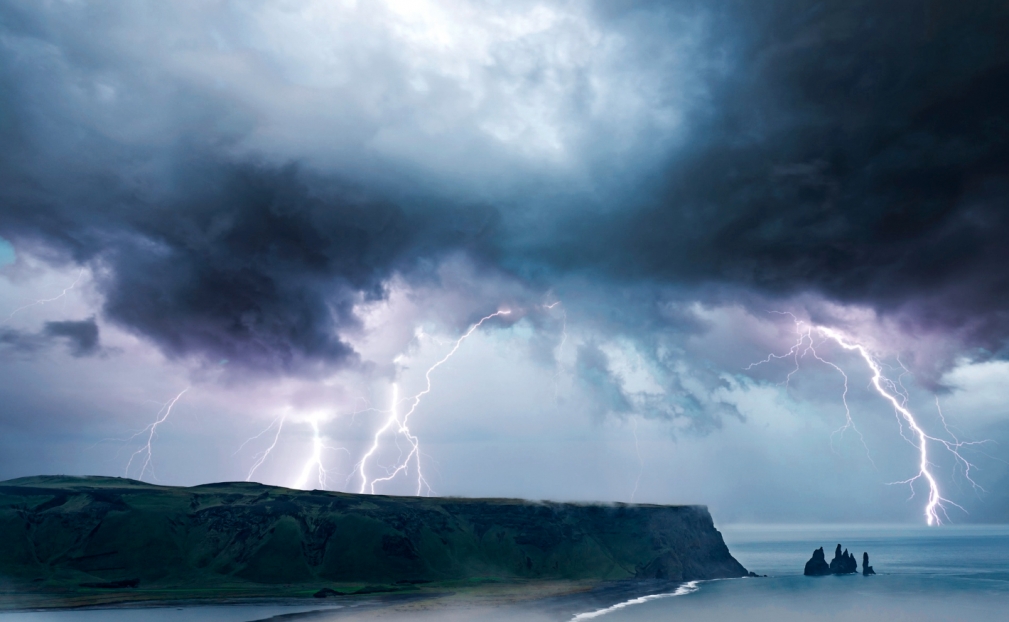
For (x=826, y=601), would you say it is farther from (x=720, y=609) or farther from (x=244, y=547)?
(x=244, y=547)

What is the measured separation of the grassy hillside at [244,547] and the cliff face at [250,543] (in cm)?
31

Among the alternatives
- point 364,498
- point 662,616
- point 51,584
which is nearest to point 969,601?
point 662,616

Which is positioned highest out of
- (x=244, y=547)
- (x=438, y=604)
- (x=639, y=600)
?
(x=244, y=547)

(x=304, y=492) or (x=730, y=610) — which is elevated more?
(x=304, y=492)

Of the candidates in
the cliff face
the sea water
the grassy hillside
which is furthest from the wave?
the cliff face

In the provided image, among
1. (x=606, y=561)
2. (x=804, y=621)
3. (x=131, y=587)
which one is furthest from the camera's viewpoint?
(x=606, y=561)

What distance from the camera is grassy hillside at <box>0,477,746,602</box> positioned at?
5906 inches

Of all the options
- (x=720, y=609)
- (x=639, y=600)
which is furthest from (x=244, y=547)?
(x=720, y=609)

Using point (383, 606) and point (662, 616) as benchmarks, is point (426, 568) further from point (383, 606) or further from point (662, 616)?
point (662, 616)

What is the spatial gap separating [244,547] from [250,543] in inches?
76.2

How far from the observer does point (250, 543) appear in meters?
169

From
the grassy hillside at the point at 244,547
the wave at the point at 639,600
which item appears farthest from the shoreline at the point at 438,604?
the grassy hillside at the point at 244,547

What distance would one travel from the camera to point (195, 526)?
6806 inches

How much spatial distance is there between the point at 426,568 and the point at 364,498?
35.7 m
